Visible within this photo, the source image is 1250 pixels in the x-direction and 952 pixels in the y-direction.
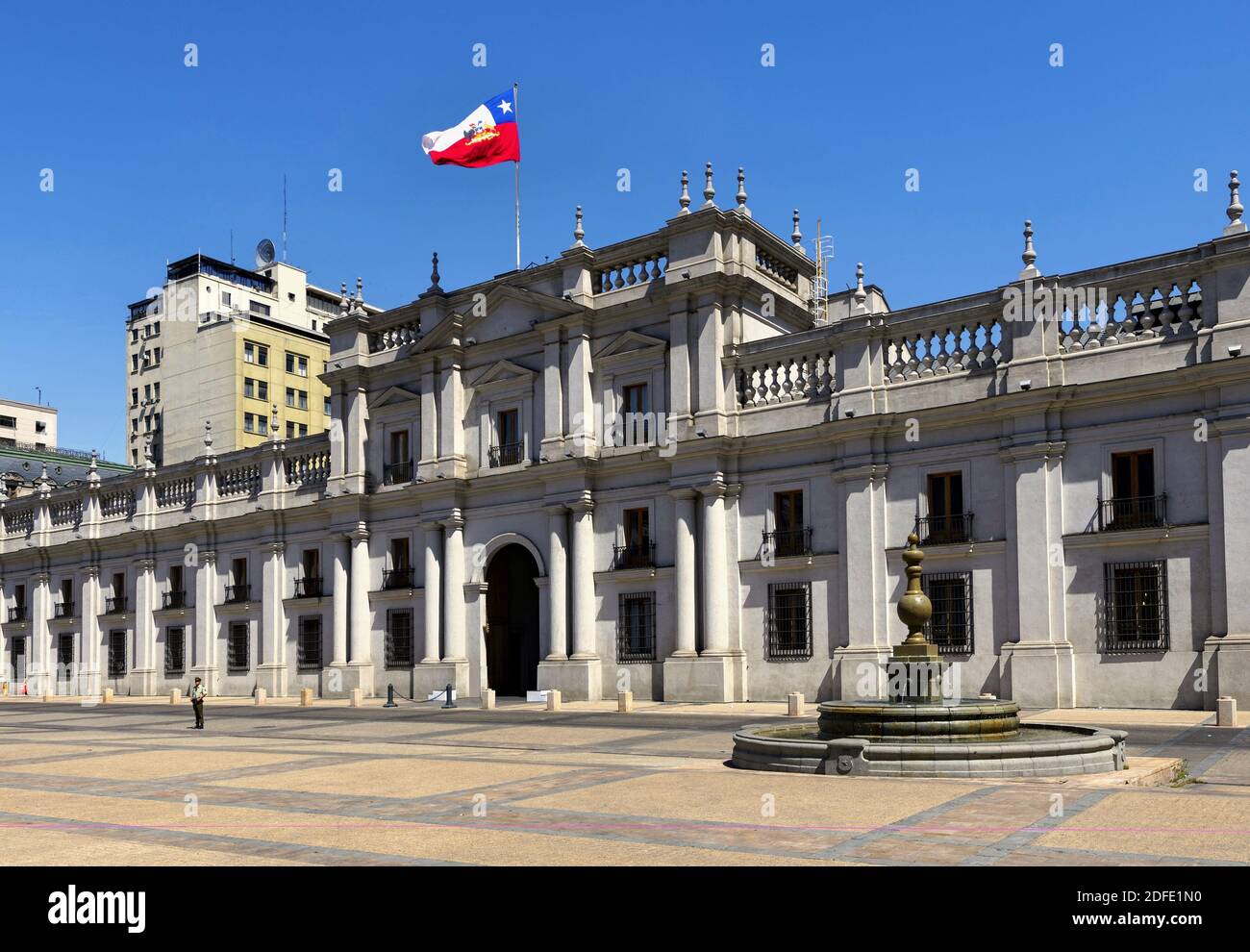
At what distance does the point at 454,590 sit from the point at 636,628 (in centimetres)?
808

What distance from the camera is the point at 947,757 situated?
1591cm

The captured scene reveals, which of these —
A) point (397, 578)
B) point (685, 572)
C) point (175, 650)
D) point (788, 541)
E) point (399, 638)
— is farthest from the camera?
point (175, 650)

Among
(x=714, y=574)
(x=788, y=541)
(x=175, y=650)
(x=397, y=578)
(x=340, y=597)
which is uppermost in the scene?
(x=788, y=541)

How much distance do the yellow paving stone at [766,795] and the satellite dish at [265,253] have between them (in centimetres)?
8841

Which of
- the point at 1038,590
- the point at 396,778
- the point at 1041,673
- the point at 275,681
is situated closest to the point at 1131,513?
the point at 1038,590

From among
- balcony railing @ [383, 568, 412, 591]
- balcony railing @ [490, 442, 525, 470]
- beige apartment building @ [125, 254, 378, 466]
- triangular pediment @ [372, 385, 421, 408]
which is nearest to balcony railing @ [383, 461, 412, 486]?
triangular pediment @ [372, 385, 421, 408]

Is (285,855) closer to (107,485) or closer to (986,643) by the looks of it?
(986,643)

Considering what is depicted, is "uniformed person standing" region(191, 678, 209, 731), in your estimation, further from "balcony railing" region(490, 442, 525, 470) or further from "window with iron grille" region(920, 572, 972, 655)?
"window with iron grille" region(920, 572, 972, 655)

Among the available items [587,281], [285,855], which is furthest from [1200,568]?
[285,855]

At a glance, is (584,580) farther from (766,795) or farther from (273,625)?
(766,795)

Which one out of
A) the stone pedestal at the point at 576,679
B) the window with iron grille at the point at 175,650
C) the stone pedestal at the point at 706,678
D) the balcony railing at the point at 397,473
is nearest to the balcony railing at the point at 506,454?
the balcony railing at the point at 397,473
